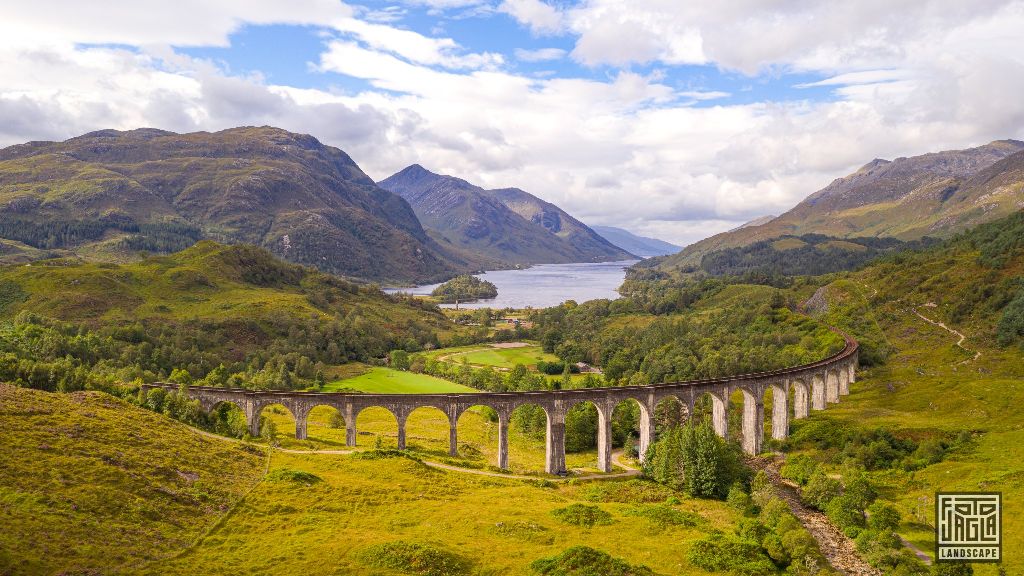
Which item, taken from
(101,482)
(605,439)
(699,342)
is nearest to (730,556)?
(605,439)

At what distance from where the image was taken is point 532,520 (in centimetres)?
4728

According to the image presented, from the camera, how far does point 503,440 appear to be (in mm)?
66062

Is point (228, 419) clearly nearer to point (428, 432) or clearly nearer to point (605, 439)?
point (428, 432)

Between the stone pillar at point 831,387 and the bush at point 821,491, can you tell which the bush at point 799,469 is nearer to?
the bush at point 821,491

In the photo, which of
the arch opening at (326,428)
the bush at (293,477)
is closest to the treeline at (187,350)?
the arch opening at (326,428)

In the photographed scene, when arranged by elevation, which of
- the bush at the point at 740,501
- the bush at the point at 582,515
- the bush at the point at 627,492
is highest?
the bush at the point at 582,515

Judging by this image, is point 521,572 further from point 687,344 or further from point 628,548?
point 687,344

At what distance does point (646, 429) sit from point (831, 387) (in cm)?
4182

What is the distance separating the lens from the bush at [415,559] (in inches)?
1441

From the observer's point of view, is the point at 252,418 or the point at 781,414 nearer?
Result: the point at 252,418

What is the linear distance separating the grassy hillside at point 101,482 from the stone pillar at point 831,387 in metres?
80.8

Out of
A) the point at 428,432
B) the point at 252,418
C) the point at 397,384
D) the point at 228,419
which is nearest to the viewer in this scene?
the point at 252,418

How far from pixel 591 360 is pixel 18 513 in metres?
126

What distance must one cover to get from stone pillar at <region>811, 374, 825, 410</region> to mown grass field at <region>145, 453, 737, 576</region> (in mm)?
41296
